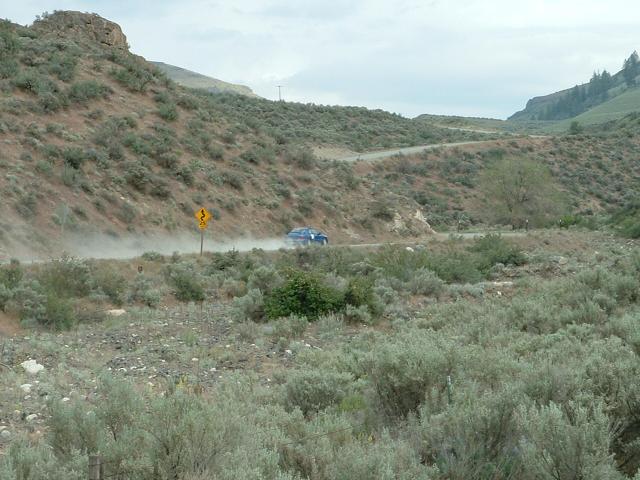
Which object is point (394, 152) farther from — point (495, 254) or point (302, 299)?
point (302, 299)

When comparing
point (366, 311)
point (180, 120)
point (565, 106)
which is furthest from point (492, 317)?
point (565, 106)

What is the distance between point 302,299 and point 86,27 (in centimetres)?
4077

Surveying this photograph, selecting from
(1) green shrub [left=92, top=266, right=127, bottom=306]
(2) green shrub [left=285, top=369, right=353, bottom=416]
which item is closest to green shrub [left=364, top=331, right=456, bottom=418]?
(2) green shrub [left=285, top=369, right=353, bottom=416]

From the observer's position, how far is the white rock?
34.0 ft

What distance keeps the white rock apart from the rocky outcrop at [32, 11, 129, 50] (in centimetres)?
4204

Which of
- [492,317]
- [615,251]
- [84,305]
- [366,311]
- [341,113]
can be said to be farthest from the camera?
[341,113]

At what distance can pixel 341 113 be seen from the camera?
8469cm

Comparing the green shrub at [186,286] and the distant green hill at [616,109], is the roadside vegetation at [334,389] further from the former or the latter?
the distant green hill at [616,109]

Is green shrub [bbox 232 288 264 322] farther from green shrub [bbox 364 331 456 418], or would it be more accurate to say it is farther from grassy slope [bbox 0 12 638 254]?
grassy slope [bbox 0 12 638 254]

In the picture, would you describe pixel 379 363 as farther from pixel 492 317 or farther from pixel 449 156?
pixel 449 156

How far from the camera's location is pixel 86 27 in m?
50.2

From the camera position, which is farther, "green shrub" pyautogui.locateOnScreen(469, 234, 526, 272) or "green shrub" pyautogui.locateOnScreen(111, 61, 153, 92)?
"green shrub" pyautogui.locateOnScreen(111, 61, 153, 92)

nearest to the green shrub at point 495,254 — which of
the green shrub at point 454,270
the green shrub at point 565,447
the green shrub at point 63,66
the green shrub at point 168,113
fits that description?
the green shrub at point 454,270

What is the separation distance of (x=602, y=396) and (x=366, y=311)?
9507 mm
